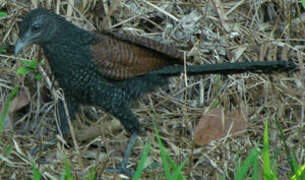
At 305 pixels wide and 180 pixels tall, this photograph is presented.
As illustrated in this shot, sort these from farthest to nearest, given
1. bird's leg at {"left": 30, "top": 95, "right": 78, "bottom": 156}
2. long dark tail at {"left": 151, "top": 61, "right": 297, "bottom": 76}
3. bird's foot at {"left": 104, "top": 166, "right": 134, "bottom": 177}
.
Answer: bird's leg at {"left": 30, "top": 95, "right": 78, "bottom": 156} < bird's foot at {"left": 104, "top": 166, "right": 134, "bottom": 177} < long dark tail at {"left": 151, "top": 61, "right": 297, "bottom": 76}

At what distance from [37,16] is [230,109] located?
1461 millimetres

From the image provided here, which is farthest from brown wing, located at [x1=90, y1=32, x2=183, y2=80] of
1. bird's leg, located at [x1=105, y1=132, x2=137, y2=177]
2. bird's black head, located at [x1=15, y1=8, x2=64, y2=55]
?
bird's leg, located at [x1=105, y1=132, x2=137, y2=177]

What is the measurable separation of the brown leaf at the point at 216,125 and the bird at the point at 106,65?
37 centimetres

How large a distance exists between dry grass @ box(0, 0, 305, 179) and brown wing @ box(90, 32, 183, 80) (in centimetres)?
30

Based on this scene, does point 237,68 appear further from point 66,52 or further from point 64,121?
point 64,121

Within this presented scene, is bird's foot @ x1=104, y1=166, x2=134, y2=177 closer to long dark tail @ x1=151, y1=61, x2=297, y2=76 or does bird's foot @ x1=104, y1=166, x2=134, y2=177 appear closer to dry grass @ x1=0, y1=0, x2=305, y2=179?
dry grass @ x1=0, y1=0, x2=305, y2=179

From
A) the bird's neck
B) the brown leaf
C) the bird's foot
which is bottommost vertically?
the bird's foot

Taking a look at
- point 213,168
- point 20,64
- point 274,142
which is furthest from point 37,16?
point 274,142

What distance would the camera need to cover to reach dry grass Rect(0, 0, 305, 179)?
321 cm

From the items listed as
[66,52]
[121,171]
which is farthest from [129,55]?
[121,171]

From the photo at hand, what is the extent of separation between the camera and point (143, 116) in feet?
12.5

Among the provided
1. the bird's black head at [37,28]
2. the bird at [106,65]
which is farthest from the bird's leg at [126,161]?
the bird's black head at [37,28]

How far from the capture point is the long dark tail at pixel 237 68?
9.96ft

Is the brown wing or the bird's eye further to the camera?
the brown wing
